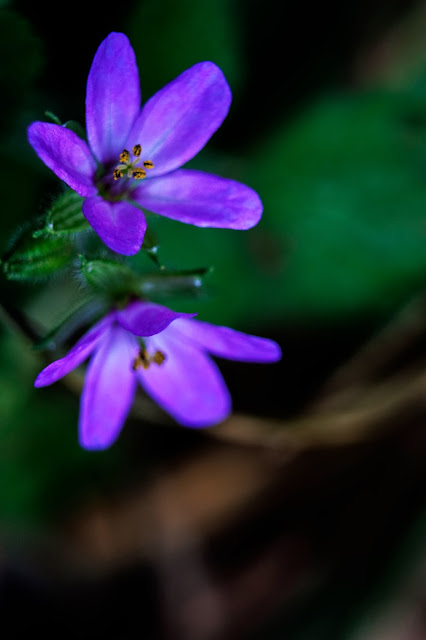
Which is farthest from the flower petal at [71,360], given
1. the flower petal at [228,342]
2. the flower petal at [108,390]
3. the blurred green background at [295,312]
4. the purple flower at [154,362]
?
the blurred green background at [295,312]

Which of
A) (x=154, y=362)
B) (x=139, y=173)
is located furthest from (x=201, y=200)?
(x=154, y=362)

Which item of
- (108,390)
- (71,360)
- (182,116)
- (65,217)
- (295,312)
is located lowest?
(295,312)

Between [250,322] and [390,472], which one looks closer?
[250,322]

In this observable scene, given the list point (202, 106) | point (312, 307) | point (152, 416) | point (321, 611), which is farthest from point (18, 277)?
point (321, 611)

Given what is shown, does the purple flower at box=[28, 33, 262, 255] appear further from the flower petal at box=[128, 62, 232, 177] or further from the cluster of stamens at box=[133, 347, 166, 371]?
the cluster of stamens at box=[133, 347, 166, 371]

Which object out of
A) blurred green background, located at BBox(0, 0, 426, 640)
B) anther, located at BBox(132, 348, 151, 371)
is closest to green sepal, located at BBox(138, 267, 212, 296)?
anther, located at BBox(132, 348, 151, 371)

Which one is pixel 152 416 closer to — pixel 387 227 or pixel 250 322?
pixel 250 322

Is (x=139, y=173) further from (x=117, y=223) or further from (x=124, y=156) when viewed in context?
(x=117, y=223)
